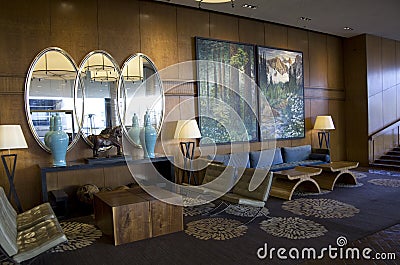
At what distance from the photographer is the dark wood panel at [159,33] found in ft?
20.4

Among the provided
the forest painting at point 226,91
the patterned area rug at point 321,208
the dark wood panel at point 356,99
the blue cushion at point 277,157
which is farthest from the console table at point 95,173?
the dark wood panel at point 356,99

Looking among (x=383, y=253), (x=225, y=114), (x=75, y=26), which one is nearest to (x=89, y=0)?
(x=75, y=26)

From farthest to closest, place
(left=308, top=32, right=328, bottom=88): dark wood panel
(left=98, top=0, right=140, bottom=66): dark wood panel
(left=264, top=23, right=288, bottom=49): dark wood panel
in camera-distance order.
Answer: (left=308, top=32, right=328, bottom=88): dark wood panel
(left=264, top=23, right=288, bottom=49): dark wood panel
(left=98, top=0, right=140, bottom=66): dark wood panel

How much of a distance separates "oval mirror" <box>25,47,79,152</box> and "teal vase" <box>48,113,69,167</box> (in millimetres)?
330

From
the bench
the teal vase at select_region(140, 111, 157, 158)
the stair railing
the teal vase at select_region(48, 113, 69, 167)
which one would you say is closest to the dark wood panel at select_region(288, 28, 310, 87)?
the stair railing

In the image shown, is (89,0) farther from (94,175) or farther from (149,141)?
(94,175)

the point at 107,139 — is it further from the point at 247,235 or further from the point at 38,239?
the point at 247,235

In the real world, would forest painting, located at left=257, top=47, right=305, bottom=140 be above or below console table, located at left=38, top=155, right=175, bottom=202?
above

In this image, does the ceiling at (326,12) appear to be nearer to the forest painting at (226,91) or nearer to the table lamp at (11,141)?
the forest painting at (226,91)

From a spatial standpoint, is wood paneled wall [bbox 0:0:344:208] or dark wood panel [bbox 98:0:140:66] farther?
dark wood panel [bbox 98:0:140:66]

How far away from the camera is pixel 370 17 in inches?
303

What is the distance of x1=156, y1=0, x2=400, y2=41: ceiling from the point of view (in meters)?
6.61

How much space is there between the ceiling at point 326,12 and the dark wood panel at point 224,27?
169 mm

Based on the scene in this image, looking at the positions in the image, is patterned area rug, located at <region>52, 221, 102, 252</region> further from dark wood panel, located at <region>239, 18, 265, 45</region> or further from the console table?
dark wood panel, located at <region>239, 18, 265, 45</region>
